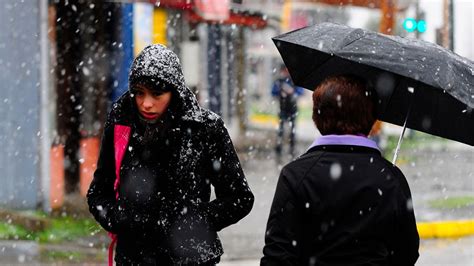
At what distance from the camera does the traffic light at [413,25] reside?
755 inches

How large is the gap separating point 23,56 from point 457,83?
798 centimetres

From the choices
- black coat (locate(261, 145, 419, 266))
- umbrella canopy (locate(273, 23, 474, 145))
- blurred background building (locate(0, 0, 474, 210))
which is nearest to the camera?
black coat (locate(261, 145, 419, 266))

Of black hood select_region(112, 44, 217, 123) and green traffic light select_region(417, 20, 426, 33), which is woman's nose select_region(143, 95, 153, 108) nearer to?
black hood select_region(112, 44, 217, 123)

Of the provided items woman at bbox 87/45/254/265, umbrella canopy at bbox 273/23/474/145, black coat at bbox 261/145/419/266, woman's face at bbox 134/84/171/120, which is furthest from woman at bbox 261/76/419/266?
woman's face at bbox 134/84/171/120

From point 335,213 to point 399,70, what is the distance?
29.4 inches

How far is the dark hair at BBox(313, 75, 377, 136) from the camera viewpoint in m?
3.02

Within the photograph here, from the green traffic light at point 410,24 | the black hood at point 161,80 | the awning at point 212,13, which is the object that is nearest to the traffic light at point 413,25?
the green traffic light at point 410,24

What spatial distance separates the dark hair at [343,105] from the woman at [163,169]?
0.77 m

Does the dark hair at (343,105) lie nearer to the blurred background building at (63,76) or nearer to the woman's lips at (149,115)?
the woman's lips at (149,115)

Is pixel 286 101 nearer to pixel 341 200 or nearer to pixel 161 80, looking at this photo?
pixel 161 80

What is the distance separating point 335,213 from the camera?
9.76 feet

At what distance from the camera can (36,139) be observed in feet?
35.4

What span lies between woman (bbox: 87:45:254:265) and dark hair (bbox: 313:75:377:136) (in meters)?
0.77

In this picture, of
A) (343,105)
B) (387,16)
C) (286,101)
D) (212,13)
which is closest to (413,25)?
(387,16)
